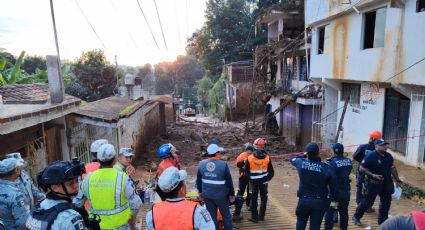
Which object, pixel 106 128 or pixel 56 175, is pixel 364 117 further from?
pixel 56 175

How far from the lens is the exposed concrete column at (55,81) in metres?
7.31

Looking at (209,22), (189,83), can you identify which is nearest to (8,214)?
(209,22)

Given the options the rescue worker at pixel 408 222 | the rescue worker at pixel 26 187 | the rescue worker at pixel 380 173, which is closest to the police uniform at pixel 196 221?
the rescue worker at pixel 408 222

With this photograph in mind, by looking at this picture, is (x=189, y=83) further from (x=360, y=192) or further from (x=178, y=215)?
(x=178, y=215)

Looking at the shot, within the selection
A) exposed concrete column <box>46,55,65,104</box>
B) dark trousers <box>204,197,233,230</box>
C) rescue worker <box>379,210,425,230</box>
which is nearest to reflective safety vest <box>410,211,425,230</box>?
rescue worker <box>379,210,425,230</box>

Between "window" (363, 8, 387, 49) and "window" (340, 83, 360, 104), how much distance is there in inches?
89.4

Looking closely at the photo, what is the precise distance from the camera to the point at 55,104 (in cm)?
701

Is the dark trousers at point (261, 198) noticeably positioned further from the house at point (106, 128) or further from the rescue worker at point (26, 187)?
the house at point (106, 128)

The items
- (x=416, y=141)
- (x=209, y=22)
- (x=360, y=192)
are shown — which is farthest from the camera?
(x=209, y=22)

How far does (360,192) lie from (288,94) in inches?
546

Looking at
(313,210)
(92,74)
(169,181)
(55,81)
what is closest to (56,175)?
(169,181)

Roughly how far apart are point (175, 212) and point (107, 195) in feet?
4.68

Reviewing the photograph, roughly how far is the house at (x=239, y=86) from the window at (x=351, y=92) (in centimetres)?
1821

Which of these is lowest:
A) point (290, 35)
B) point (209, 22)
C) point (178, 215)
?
point (178, 215)
